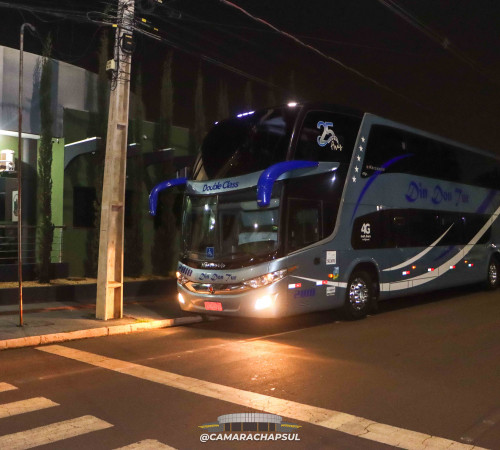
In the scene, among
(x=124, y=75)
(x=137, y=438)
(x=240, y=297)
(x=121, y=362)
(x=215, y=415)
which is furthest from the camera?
(x=124, y=75)

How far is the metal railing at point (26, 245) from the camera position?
15.8 metres

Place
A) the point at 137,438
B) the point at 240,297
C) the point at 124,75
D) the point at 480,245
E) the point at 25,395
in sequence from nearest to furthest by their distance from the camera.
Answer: the point at 137,438 < the point at 25,395 < the point at 240,297 < the point at 124,75 < the point at 480,245

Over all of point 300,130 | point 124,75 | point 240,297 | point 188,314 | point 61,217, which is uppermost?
point 124,75

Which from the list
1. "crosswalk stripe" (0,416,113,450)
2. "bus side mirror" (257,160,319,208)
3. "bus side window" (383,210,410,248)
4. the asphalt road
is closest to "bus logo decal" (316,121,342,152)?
"bus side mirror" (257,160,319,208)

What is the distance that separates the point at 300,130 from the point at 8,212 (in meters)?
10.8

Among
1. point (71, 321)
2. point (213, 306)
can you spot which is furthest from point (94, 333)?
point (213, 306)

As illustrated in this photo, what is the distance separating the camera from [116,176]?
11.2 metres

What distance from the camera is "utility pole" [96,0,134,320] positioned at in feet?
36.2

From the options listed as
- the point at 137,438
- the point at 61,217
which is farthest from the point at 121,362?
the point at 61,217

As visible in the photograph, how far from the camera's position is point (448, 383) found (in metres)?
6.63

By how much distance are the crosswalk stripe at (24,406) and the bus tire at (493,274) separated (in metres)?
14.8

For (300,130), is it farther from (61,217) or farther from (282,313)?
(61,217)

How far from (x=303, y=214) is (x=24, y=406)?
5975mm

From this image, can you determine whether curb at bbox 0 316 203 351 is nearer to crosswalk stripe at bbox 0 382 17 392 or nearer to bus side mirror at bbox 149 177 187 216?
bus side mirror at bbox 149 177 187 216
